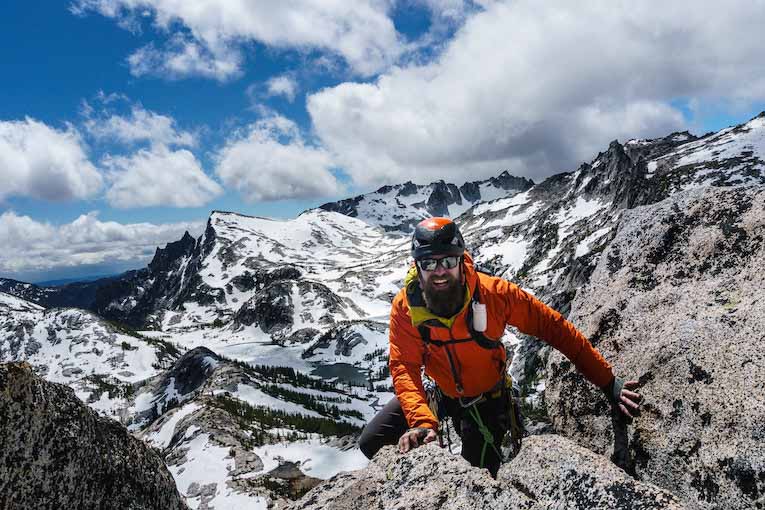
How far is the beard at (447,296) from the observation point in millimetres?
7762

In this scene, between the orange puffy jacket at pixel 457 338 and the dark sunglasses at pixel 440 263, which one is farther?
the dark sunglasses at pixel 440 263

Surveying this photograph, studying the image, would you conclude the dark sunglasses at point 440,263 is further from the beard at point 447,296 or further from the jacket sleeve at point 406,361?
the jacket sleeve at point 406,361

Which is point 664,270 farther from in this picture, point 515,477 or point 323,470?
point 323,470

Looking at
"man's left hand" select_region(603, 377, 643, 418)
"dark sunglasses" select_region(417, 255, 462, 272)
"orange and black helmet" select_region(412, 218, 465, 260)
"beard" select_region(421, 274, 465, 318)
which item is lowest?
"man's left hand" select_region(603, 377, 643, 418)

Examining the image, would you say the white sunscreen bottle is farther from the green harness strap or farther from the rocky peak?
the rocky peak

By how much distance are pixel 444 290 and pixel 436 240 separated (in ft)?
3.22

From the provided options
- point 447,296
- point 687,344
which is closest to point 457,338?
point 447,296

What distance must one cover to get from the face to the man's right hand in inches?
83.2

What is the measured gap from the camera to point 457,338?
26.1 ft

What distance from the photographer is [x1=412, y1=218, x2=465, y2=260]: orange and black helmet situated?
7.89 meters

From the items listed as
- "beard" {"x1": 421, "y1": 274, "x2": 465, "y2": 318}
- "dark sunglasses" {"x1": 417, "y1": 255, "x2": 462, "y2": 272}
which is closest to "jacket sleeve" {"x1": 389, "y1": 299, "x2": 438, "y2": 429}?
"beard" {"x1": 421, "y1": 274, "x2": 465, "y2": 318}

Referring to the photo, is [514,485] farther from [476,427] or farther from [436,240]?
[436,240]

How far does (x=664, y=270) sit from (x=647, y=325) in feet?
4.32

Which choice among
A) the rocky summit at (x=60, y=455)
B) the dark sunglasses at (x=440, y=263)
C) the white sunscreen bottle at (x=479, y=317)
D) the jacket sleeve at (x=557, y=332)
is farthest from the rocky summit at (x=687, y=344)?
the rocky summit at (x=60, y=455)
